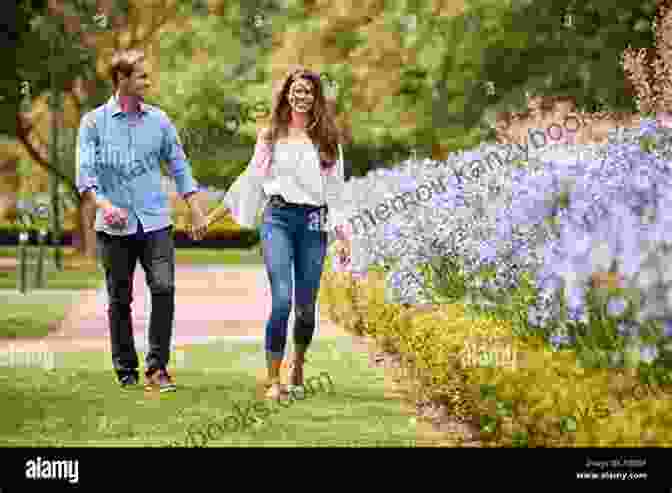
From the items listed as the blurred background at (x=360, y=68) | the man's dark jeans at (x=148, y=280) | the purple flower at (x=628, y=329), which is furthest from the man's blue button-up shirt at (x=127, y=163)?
the blurred background at (x=360, y=68)

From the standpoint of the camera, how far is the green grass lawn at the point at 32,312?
15750 mm

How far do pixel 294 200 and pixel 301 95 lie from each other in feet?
2.11

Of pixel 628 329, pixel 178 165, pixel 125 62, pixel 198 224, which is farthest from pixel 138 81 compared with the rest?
pixel 628 329

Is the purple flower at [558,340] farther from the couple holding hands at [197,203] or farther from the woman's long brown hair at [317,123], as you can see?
the woman's long brown hair at [317,123]

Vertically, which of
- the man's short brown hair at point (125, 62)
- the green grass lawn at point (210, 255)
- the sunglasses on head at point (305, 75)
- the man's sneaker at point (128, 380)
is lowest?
the green grass lawn at point (210, 255)

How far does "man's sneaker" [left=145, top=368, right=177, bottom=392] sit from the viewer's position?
9.87 m

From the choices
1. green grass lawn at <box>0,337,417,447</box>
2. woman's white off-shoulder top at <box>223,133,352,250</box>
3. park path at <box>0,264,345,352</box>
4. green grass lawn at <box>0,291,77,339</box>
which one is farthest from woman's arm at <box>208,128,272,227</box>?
green grass lawn at <box>0,291,77,339</box>

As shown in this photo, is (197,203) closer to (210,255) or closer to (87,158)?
(87,158)

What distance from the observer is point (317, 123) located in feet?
30.7

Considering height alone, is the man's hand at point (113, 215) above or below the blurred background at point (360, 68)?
below

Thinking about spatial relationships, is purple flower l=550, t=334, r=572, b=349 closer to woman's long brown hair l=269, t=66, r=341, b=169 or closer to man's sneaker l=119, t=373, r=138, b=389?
woman's long brown hair l=269, t=66, r=341, b=169

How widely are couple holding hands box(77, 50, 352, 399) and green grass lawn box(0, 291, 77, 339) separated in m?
5.43

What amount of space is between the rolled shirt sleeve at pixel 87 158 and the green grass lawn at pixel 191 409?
1.35 m
